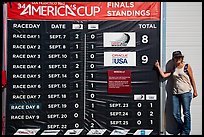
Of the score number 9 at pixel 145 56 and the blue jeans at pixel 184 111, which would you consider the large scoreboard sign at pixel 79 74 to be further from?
the blue jeans at pixel 184 111

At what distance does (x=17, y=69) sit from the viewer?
432 centimetres

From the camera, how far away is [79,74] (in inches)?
170

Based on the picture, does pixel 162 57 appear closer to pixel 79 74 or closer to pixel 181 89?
pixel 181 89

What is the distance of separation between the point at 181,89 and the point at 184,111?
1.02 ft

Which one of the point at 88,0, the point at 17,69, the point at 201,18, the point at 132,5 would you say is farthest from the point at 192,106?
the point at 17,69

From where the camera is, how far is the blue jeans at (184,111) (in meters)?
4.28

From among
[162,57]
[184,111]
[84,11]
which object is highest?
[84,11]

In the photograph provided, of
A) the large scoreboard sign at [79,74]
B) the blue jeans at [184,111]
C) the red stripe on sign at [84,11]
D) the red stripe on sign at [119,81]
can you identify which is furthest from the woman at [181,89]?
the red stripe on sign at [84,11]

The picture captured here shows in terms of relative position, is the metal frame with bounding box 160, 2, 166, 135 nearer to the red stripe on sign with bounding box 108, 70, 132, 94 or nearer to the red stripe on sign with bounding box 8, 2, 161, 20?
the red stripe on sign with bounding box 8, 2, 161, 20

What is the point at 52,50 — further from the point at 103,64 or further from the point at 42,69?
the point at 103,64

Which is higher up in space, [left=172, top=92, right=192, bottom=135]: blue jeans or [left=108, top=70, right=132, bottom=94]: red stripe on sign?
[left=108, top=70, right=132, bottom=94]: red stripe on sign

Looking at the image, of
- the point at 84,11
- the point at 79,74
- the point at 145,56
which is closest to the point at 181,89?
the point at 145,56

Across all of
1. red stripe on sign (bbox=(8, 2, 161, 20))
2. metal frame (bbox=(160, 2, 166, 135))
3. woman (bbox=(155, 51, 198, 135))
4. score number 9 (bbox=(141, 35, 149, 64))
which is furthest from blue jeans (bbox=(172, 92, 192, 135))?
red stripe on sign (bbox=(8, 2, 161, 20))

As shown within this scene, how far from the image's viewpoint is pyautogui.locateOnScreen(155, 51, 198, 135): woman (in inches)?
169
